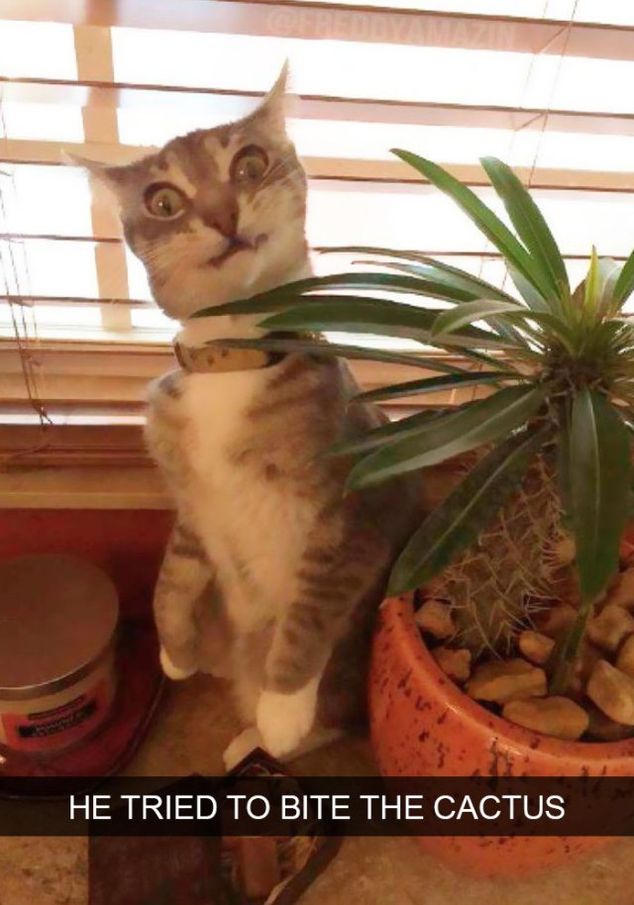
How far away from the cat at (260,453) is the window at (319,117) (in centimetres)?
11

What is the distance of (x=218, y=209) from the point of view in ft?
2.32

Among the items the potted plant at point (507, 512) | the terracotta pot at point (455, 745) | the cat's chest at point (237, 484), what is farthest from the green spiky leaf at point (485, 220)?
the terracotta pot at point (455, 745)

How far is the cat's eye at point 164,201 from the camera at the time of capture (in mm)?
730

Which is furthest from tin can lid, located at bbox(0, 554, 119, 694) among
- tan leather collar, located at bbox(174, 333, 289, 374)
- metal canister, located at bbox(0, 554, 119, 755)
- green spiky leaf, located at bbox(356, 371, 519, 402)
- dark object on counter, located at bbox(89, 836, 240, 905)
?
green spiky leaf, located at bbox(356, 371, 519, 402)

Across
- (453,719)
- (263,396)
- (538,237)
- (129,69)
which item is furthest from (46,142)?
(453,719)

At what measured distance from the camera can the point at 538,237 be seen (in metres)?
0.66

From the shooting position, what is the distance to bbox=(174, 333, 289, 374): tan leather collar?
779 millimetres

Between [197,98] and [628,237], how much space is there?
1.97ft

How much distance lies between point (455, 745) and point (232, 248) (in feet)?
1.65

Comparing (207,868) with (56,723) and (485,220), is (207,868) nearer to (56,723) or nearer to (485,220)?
(56,723)

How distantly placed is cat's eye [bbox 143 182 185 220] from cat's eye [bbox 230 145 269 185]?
6 centimetres

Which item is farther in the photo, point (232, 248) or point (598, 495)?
point (232, 248)

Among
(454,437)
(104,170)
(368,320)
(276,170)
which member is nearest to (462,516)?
(454,437)

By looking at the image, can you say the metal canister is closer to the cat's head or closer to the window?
the window
